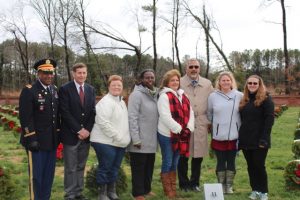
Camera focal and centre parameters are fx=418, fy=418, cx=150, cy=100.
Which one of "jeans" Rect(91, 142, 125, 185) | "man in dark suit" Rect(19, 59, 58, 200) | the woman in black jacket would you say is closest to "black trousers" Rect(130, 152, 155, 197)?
"jeans" Rect(91, 142, 125, 185)

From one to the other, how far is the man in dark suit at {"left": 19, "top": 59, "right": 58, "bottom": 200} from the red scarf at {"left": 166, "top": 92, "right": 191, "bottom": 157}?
1.56 meters

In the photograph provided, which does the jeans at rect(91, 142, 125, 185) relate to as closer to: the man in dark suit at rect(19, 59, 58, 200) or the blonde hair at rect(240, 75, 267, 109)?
the man in dark suit at rect(19, 59, 58, 200)

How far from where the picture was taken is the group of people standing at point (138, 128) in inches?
206

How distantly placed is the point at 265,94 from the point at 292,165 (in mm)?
1418

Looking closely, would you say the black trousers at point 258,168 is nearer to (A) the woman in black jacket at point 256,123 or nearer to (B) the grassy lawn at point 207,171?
(A) the woman in black jacket at point 256,123

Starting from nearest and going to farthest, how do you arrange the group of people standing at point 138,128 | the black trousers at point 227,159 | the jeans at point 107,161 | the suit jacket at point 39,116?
the suit jacket at point 39,116, the group of people standing at point 138,128, the jeans at point 107,161, the black trousers at point 227,159

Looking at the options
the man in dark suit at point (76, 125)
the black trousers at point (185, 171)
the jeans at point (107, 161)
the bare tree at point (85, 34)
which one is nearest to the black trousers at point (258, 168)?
the black trousers at point (185, 171)

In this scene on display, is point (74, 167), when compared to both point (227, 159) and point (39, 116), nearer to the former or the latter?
point (39, 116)

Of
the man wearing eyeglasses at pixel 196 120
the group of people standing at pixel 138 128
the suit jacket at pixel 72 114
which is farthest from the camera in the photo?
the man wearing eyeglasses at pixel 196 120

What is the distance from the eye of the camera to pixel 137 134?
5.61 meters

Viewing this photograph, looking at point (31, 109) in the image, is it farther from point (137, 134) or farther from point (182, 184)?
point (182, 184)

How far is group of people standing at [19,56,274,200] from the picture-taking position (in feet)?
17.1

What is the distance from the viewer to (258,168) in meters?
5.79

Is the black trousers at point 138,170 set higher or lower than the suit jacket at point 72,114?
lower
